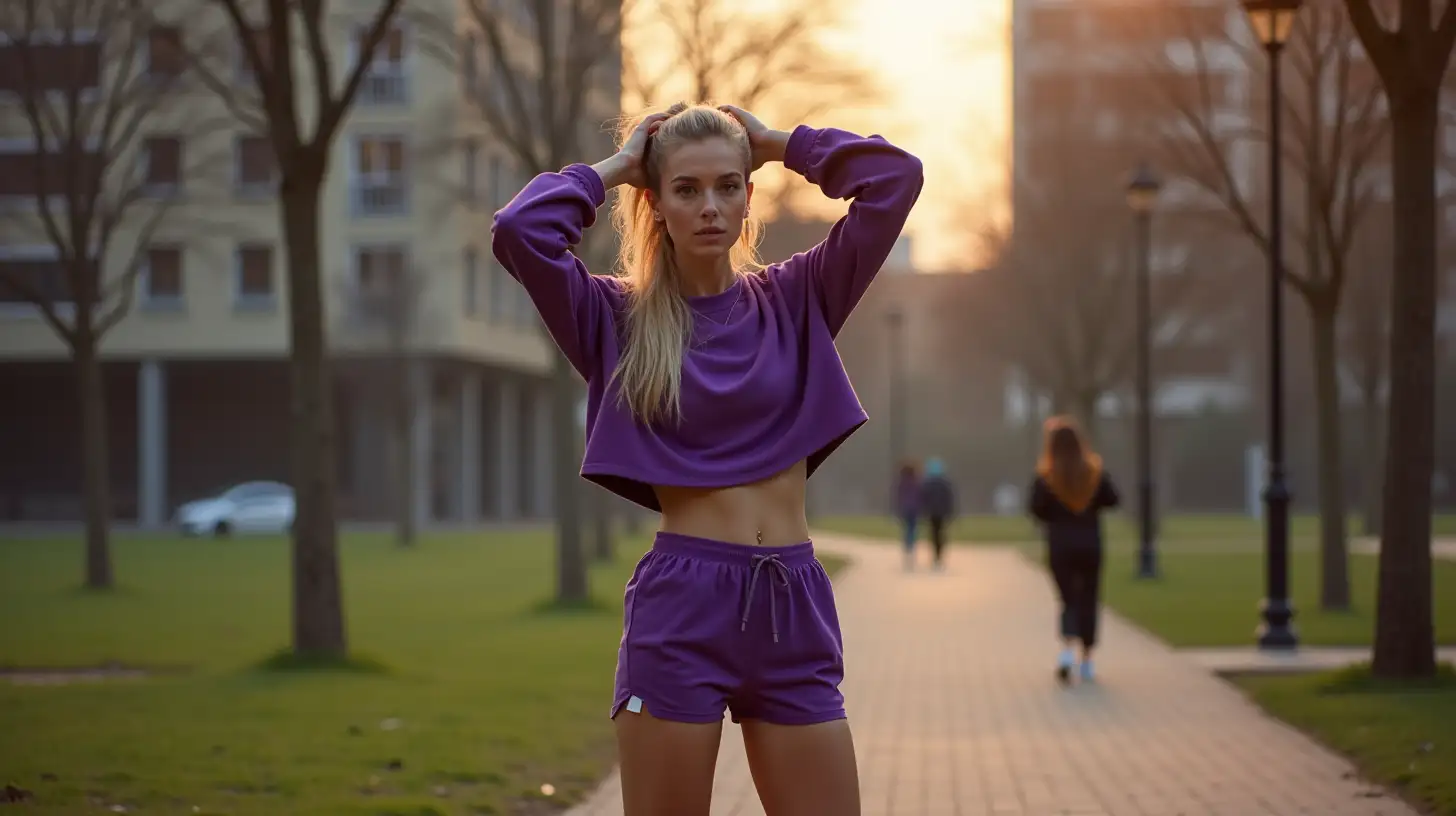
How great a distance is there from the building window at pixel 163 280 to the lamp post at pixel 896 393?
20124mm

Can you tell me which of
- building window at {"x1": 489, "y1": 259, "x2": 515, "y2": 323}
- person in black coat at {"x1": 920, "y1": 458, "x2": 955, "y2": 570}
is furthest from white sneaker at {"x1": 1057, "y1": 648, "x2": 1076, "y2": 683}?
building window at {"x1": 489, "y1": 259, "x2": 515, "y2": 323}

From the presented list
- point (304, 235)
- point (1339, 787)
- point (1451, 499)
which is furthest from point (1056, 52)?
point (1339, 787)

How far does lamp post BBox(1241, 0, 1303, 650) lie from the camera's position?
1565 cm

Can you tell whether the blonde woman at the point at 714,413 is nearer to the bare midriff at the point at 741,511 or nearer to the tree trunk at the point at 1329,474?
the bare midriff at the point at 741,511

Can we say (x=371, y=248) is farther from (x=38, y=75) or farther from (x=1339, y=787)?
(x=1339, y=787)

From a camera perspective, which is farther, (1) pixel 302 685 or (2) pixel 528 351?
(2) pixel 528 351

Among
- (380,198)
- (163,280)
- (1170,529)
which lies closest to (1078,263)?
(1170,529)

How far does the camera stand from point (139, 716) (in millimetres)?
11070

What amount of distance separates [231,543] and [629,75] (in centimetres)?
2109

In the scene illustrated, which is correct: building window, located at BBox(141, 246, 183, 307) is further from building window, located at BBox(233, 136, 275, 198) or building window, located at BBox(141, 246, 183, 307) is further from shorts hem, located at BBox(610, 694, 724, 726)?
shorts hem, located at BBox(610, 694, 724, 726)

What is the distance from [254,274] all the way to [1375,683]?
47848 millimetres

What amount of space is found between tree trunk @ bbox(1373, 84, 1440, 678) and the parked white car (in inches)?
1627

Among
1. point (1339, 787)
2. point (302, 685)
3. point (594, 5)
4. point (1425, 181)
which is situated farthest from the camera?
point (594, 5)

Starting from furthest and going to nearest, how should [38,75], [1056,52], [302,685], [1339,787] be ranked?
[1056,52]
[38,75]
[302,685]
[1339,787]
